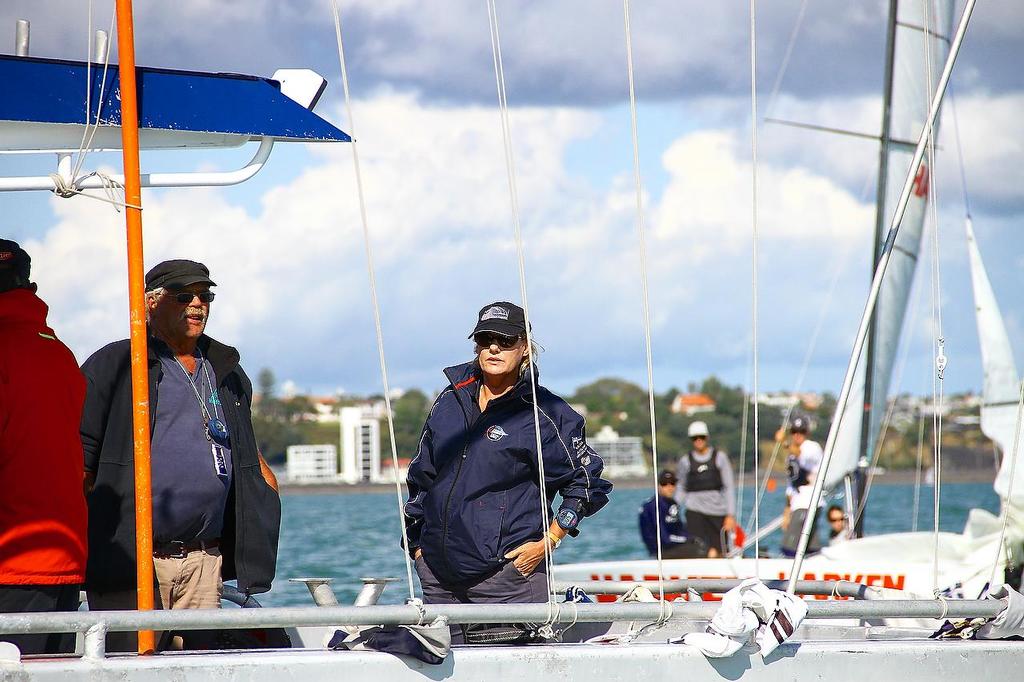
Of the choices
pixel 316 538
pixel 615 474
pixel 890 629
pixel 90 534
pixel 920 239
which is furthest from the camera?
pixel 615 474

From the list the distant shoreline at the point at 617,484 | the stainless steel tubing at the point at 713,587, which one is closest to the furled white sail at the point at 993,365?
the stainless steel tubing at the point at 713,587

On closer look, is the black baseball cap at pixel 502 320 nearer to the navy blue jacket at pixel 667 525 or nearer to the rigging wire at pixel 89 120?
the rigging wire at pixel 89 120

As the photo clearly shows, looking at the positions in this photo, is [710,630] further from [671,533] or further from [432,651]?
[671,533]

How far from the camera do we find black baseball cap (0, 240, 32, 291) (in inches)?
132

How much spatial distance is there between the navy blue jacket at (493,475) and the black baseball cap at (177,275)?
2.82 feet

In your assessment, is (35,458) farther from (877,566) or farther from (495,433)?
(877,566)

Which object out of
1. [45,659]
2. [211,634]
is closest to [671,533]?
[211,634]

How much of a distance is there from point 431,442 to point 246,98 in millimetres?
1218

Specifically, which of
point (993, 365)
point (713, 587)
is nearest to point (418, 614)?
point (713, 587)

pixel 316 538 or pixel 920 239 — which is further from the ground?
pixel 920 239

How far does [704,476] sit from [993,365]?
4.76 meters

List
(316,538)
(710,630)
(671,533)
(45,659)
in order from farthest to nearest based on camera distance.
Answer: (316,538) < (671,533) < (710,630) < (45,659)

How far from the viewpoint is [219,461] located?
12.8ft

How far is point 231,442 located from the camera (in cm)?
398
